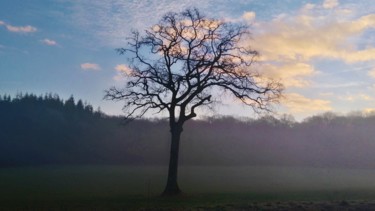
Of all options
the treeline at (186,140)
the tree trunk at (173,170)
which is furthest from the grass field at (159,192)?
the treeline at (186,140)

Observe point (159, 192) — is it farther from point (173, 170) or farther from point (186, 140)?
point (186, 140)

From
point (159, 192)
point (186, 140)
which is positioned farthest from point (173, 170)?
point (186, 140)

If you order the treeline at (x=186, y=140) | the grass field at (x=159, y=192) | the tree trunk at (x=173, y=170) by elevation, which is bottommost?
the grass field at (x=159, y=192)

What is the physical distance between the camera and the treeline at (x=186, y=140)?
Result: 136500mm

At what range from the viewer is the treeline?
136m

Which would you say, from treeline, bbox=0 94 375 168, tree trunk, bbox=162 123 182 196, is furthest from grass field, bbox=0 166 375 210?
treeline, bbox=0 94 375 168

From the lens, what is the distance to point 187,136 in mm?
157625

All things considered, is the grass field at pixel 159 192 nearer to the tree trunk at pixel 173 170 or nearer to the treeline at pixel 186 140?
the tree trunk at pixel 173 170

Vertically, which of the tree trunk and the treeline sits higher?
the treeline

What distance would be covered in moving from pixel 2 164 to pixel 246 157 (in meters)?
72.0

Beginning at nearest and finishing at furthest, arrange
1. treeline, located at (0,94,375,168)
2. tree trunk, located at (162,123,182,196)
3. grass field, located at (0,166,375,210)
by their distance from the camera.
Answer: grass field, located at (0,166,375,210) < tree trunk, located at (162,123,182,196) < treeline, located at (0,94,375,168)

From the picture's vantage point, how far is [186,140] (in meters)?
151

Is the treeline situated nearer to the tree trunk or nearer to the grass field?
the grass field

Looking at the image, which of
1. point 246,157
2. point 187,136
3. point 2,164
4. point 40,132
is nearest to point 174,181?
point 2,164
